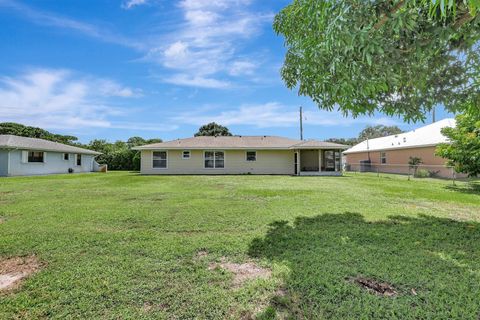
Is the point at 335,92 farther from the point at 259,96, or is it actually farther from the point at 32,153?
the point at 32,153

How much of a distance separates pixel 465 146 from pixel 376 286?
11.7 metres

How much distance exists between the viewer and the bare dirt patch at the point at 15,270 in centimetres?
286

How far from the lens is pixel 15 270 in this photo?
10.5 ft

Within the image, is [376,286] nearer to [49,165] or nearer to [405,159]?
[405,159]

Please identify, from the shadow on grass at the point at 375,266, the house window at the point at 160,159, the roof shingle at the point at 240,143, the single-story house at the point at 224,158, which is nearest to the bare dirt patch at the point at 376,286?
the shadow on grass at the point at 375,266

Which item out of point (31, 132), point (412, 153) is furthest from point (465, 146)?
point (31, 132)

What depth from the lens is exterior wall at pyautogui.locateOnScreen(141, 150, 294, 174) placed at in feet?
67.7

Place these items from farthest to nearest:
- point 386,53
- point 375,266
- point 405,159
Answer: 1. point 405,159
2. point 375,266
3. point 386,53

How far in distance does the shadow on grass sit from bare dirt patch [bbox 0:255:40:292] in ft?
9.82

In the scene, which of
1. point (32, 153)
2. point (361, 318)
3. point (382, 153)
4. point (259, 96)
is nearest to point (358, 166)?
point (382, 153)

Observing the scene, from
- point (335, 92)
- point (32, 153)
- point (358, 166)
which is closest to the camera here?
point (335, 92)

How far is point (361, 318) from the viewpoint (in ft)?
7.40

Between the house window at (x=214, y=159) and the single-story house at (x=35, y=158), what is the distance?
44.2ft

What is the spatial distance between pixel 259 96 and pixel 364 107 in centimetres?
1720
